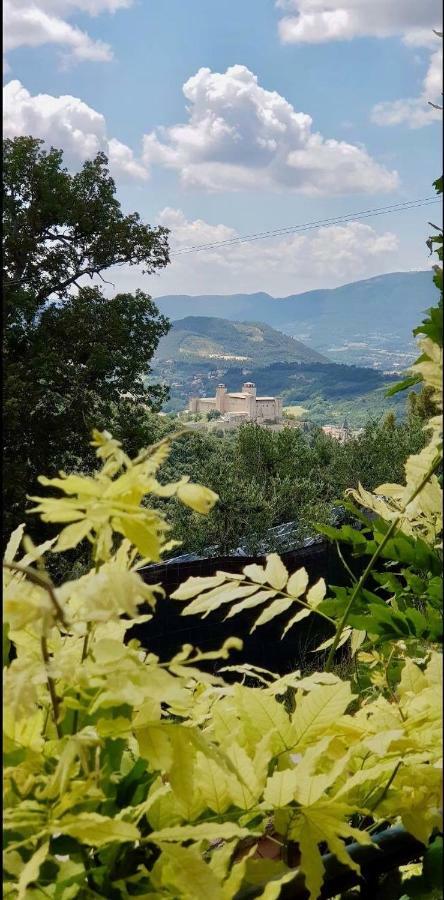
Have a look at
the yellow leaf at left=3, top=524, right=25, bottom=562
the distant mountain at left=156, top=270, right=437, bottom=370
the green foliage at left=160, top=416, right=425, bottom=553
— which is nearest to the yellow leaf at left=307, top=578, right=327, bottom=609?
the yellow leaf at left=3, top=524, right=25, bottom=562

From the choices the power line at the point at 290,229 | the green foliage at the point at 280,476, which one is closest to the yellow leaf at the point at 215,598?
the green foliage at the point at 280,476

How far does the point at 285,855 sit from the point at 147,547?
238 mm

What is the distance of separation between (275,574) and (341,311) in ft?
232

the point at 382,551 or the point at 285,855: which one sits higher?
the point at 382,551

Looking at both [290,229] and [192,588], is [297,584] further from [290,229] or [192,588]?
[290,229]

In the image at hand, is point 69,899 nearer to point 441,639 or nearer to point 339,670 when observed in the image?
point 441,639

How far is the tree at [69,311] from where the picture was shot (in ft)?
34.1

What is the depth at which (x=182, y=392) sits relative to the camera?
31.6 m

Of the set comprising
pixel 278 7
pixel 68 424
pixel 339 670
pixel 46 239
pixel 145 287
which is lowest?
pixel 339 670

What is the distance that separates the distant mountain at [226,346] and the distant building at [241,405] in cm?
767

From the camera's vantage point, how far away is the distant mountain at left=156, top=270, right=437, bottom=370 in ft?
179

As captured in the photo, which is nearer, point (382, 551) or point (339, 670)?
point (382, 551)

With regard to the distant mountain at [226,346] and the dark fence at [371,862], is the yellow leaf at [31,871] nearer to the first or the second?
the dark fence at [371,862]

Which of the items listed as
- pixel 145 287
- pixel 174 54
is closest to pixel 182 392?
pixel 145 287
